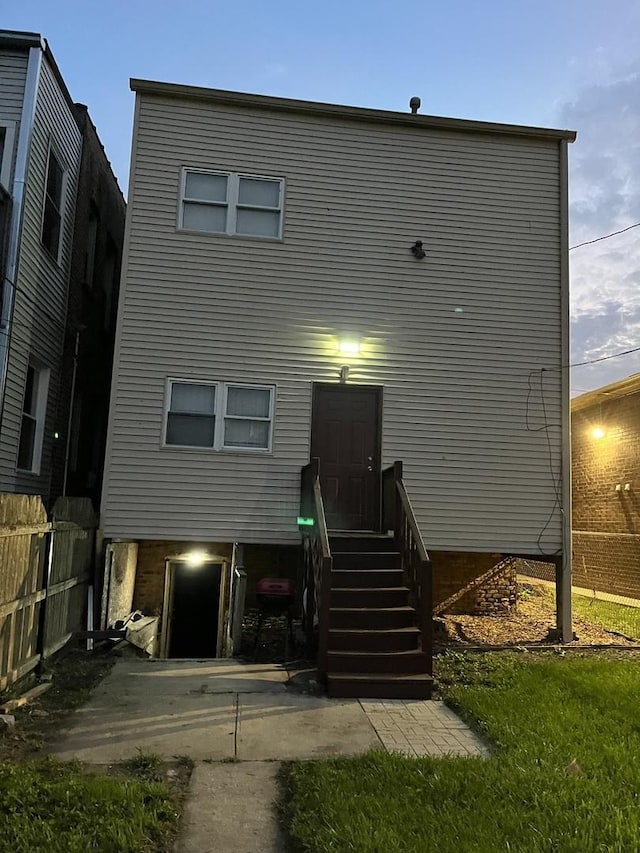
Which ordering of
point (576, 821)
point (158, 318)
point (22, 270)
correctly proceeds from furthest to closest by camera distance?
point (158, 318) < point (22, 270) < point (576, 821)

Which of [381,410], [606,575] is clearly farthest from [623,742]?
[606,575]

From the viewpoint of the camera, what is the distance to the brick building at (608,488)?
13758mm

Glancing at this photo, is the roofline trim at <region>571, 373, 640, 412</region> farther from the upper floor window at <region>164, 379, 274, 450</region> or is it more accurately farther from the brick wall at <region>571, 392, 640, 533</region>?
the upper floor window at <region>164, 379, 274, 450</region>

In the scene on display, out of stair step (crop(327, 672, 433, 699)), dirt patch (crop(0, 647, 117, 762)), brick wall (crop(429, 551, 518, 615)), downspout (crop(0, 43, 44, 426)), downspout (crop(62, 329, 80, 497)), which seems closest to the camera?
dirt patch (crop(0, 647, 117, 762))

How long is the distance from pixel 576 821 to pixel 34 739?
3710mm

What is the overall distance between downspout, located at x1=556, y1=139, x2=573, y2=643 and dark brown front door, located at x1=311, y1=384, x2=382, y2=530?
2.82m

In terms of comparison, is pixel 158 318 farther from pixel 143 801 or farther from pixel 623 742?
pixel 623 742

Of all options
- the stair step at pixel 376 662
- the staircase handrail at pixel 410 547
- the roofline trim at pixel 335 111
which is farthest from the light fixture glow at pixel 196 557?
the roofline trim at pixel 335 111

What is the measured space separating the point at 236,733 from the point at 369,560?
10.4 feet

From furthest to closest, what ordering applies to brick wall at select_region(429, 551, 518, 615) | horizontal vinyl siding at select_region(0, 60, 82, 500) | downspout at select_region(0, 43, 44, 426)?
brick wall at select_region(429, 551, 518, 615) < horizontal vinyl siding at select_region(0, 60, 82, 500) < downspout at select_region(0, 43, 44, 426)

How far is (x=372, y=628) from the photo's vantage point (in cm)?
709

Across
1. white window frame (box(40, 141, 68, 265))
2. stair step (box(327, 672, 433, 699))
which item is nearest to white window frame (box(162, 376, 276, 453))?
white window frame (box(40, 141, 68, 265))

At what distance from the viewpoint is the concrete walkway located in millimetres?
3775

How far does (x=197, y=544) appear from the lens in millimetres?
10188
